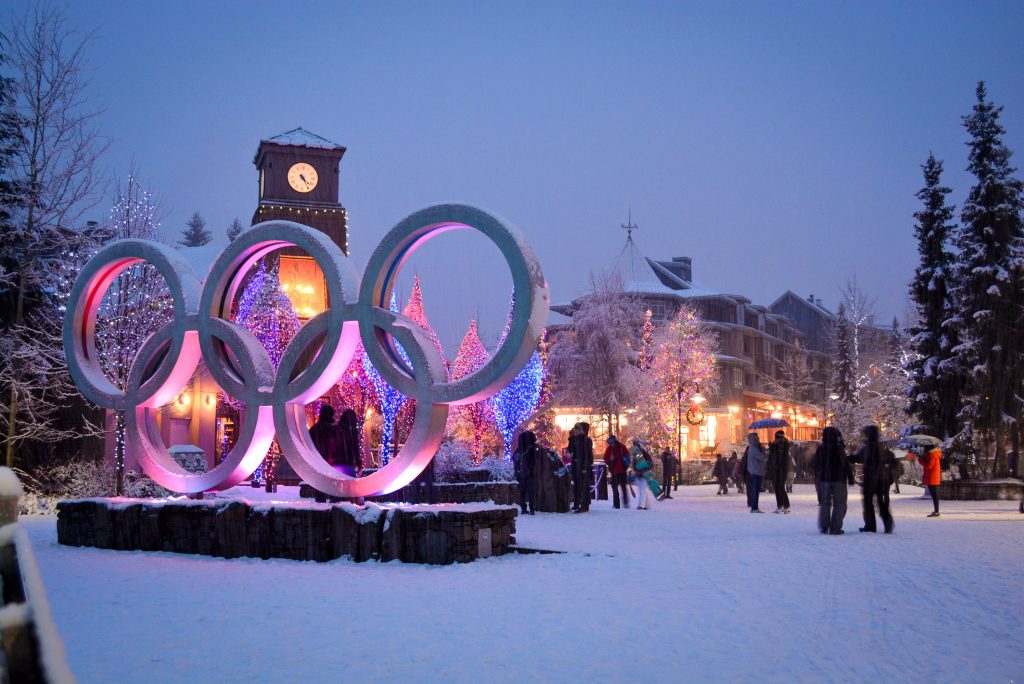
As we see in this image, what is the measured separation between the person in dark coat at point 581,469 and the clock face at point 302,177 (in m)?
27.4

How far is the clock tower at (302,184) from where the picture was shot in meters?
42.2

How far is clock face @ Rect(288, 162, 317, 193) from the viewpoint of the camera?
140 ft

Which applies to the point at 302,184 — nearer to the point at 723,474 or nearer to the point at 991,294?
the point at 723,474

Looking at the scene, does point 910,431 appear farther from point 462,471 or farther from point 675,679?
point 675,679

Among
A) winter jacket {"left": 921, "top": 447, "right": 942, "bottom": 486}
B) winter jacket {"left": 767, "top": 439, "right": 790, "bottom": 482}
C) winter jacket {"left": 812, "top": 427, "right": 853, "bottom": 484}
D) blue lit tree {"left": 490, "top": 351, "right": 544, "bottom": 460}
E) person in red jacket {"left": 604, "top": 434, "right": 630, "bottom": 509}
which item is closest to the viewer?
winter jacket {"left": 812, "top": 427, "right": 853, "bottom": 484}

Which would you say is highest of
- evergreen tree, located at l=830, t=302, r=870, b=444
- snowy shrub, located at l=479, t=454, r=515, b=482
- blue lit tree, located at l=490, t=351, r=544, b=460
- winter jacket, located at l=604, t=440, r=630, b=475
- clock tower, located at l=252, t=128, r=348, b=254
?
clock tower, located at l=252, t=128, r=348, b=254

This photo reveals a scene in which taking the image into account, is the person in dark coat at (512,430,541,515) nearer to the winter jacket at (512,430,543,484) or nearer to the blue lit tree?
the winter jacket at (512,430,543,484)

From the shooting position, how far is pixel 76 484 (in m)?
20.9

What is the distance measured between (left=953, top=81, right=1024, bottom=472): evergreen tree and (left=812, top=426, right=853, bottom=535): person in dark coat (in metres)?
13.8

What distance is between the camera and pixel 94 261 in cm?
1506

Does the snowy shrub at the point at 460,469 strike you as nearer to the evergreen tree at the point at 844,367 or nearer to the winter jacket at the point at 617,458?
the winter jacket at the point at 617,458

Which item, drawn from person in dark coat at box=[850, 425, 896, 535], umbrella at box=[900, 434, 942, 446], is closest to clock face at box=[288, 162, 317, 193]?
umbrella at box=[900, 434, 942, 446]

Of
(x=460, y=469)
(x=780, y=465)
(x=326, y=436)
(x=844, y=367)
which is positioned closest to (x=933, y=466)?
(x=780, y=465)

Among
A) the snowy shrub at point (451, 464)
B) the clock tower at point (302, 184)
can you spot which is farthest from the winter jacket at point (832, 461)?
the clock tower at point (302, 184)
